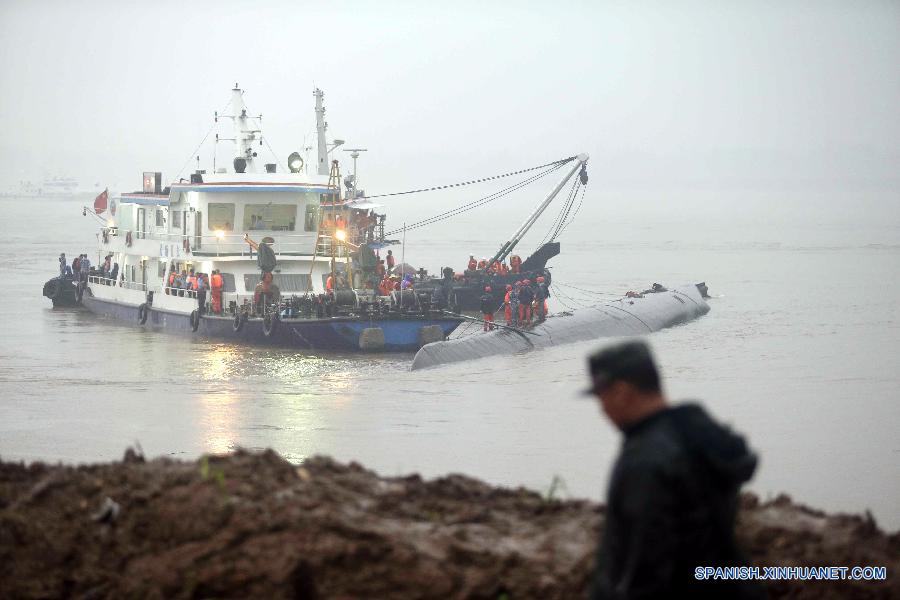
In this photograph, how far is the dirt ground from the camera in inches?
261

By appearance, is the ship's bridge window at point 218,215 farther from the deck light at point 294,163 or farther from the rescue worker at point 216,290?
the deck light at point 294,163

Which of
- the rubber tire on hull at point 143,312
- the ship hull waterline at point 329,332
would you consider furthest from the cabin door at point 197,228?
the rubber tire on hull at point 143,312

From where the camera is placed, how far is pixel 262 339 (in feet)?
121

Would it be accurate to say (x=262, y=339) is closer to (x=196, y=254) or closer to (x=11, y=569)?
(x=196, y=254)

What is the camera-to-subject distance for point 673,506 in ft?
14.5

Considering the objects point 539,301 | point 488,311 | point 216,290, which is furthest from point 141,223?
point 539,301

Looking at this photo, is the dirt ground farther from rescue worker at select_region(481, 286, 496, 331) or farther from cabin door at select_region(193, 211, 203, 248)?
cabin door at select_region(193, 211, 203, 248)

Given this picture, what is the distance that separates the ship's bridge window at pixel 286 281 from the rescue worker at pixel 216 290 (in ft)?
2.85

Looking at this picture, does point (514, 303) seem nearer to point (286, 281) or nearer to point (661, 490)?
point (286, 281)

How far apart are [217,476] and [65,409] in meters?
21.2

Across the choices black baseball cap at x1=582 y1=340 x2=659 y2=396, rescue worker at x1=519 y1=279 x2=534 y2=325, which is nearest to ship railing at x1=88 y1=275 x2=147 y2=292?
rescue worker at x1=519 y1=279 x2=534 y2=325

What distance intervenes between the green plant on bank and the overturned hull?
24.4m

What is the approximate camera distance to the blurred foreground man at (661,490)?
174 inches

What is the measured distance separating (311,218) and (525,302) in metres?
7.25
